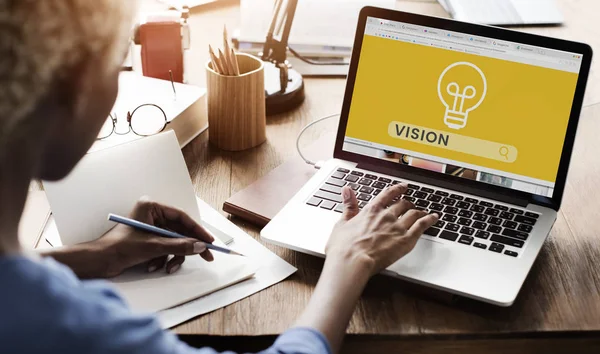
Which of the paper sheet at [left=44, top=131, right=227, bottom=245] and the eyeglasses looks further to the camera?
the eyeglasses

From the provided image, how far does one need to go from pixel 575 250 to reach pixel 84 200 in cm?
73

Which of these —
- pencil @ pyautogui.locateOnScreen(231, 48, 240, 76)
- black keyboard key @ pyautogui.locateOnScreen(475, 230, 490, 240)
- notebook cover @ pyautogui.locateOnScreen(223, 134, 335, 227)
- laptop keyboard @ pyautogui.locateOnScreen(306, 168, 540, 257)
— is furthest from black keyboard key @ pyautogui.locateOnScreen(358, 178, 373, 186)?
pencil @ pyautogui.locateOnScreen(231, 48, 240, 76)

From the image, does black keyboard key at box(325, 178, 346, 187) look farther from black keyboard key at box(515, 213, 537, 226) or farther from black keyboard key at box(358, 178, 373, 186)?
black keyboard key at box(515, 213, 537, 226)

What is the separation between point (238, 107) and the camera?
4.19 feet

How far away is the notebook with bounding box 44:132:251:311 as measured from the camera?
0.96 meters

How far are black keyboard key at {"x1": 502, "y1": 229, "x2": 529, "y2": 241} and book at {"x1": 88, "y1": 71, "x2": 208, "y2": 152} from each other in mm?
617

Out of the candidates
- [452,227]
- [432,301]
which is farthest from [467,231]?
[432,301]

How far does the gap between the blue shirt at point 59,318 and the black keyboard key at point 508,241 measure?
0.55 m

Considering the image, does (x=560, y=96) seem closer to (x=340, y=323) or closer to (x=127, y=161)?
(x=340, y=323)

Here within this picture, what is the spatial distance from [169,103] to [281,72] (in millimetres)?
254

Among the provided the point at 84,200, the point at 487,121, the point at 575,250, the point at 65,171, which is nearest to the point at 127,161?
the point at 84,200

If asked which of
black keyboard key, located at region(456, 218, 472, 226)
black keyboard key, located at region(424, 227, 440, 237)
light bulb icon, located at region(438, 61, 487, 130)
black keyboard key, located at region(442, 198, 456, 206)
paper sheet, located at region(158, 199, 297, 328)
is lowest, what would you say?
paper sheet, located at region(158, 199, 297, 328)

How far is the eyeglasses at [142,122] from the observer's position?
1270mm

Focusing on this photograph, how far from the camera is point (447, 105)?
1130 millimetres
